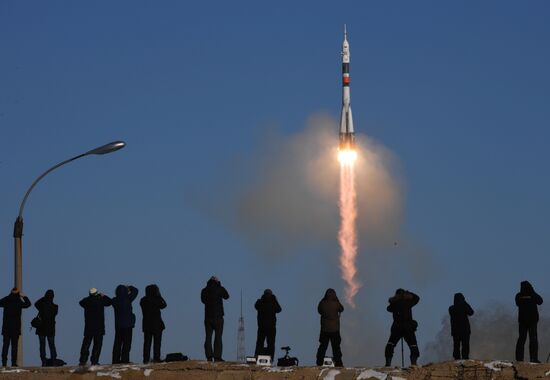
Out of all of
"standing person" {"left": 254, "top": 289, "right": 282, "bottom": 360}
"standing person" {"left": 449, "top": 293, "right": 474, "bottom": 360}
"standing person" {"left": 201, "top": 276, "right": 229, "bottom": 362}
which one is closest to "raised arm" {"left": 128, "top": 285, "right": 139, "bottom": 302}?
"standing person" {"left": 201, "top": 276, "right": 229, "bottom": 362}

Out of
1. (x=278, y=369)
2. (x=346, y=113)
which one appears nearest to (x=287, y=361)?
(x=278, y=369)

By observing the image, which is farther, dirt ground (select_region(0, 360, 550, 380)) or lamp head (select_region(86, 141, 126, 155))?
lamp head (select_region(86, 141, 126, 155))

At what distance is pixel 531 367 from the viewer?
34.9 m

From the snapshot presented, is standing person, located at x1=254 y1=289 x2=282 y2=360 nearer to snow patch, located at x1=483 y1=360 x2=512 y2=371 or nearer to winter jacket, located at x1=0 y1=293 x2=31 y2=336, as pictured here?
winter jacket, located at x1=0 y1=293 x2=31 y2=336

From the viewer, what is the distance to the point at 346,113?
4427 inches

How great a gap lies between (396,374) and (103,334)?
336 inches

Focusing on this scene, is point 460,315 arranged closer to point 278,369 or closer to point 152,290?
point 278,369

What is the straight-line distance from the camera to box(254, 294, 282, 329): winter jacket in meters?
39.5

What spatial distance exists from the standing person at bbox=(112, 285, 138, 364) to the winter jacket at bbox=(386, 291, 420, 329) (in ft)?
22.3

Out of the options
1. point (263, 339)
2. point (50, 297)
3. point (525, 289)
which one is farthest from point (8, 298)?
point (525, 289)

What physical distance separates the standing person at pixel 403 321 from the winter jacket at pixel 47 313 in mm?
9134

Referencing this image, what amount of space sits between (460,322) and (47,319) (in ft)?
36.1

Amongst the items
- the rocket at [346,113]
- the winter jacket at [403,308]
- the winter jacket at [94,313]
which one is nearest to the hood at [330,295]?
the winter jacket at [403,308]

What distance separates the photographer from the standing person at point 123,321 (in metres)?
39.5
